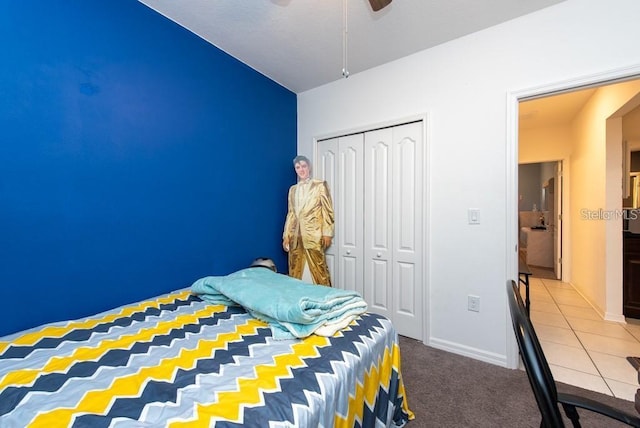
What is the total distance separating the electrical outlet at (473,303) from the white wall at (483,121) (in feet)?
0.10

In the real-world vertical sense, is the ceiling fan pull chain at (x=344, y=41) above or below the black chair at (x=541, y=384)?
above

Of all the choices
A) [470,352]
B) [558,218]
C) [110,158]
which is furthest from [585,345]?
[110,158]

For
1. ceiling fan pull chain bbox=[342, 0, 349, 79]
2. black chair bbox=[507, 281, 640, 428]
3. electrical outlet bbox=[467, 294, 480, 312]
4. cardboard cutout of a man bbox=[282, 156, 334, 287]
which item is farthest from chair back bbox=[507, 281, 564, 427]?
cardboard cutout of a man bbox=[282, 156, 334, 287]

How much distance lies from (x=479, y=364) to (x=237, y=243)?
2177 mm

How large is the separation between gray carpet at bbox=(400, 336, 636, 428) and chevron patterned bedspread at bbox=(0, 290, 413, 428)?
0.97ft

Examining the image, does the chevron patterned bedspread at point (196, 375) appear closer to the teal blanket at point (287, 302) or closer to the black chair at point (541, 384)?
the teal blanket at point (287, 302)

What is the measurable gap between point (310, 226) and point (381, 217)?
699 mm

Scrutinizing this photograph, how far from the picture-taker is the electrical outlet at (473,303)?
2104mm

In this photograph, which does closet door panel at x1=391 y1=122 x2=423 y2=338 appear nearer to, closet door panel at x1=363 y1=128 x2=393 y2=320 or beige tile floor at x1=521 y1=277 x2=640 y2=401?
closet door panel at x1=363 y1=128 x2=393 y2=320

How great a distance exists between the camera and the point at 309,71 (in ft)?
8.75

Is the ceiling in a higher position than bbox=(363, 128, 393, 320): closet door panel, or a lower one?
higher

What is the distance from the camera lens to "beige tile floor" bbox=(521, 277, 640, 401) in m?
1.82

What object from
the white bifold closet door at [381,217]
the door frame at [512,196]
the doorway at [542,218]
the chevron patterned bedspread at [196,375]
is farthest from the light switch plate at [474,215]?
the doorway at [542,218]

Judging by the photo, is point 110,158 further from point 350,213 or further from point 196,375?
point 350,213
